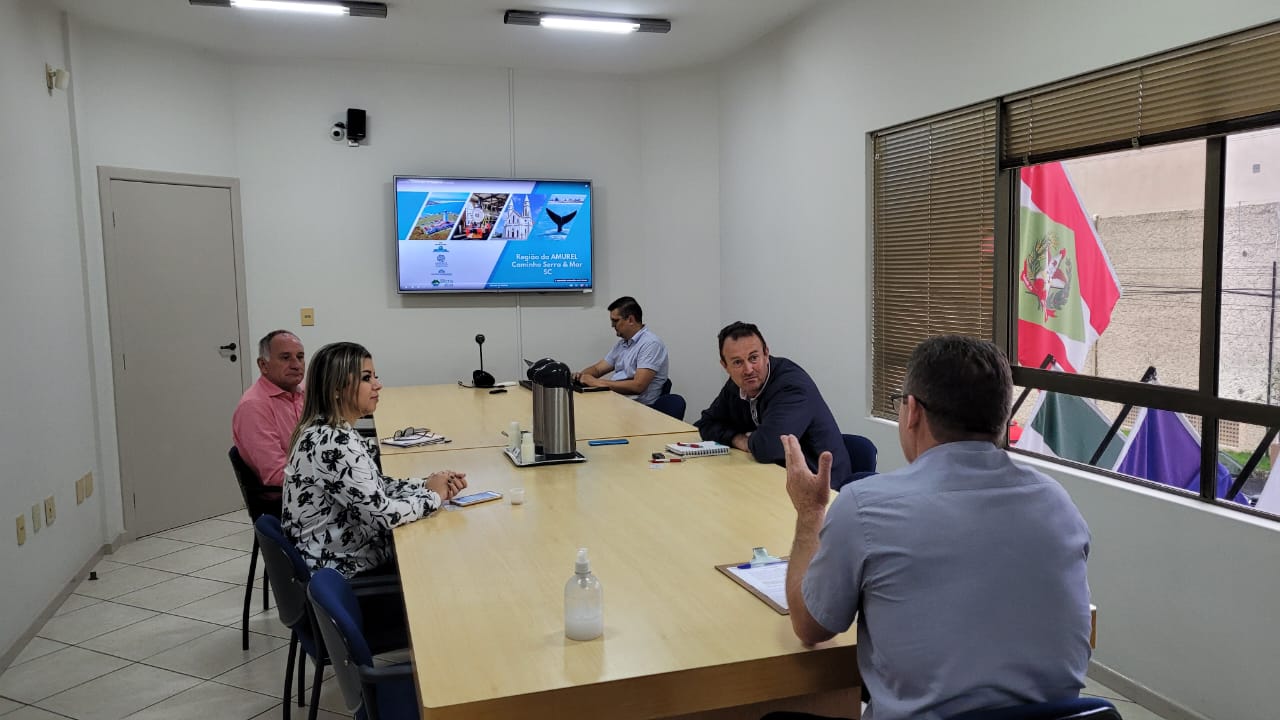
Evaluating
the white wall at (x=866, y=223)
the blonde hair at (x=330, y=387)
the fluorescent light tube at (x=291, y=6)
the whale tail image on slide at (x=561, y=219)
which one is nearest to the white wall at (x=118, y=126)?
the fluorescent light tube at (x=291, y=6)

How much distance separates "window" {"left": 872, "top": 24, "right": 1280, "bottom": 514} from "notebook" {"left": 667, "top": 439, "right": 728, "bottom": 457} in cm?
143

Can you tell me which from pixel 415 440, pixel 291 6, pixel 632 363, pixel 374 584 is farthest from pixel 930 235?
pixel 291 6

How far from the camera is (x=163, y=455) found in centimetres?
562

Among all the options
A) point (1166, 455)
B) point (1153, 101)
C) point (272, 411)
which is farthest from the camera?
point (272, 411)

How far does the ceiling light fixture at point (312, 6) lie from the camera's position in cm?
495

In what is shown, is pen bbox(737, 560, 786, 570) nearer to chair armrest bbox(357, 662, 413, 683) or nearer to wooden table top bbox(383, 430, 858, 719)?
wooden table top bbox(383, 430, 858, 719)

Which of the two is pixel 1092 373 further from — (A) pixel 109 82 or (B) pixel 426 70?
(A) pixel 109 82

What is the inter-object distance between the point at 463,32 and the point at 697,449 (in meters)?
3.63

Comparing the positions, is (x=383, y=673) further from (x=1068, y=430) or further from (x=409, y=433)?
(x=1068, y=430)

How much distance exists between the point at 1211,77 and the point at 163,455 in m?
5.80

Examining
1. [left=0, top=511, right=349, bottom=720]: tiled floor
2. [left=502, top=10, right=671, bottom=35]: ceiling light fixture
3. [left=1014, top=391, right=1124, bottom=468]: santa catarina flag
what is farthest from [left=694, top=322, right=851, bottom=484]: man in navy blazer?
[left=502, top=10, right=671, bottom=35]: ceiling light fixture

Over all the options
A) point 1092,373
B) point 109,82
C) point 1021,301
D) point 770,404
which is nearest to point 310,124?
point 109,82

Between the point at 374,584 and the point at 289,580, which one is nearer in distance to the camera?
the point at 289,580

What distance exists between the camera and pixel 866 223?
189 inches
